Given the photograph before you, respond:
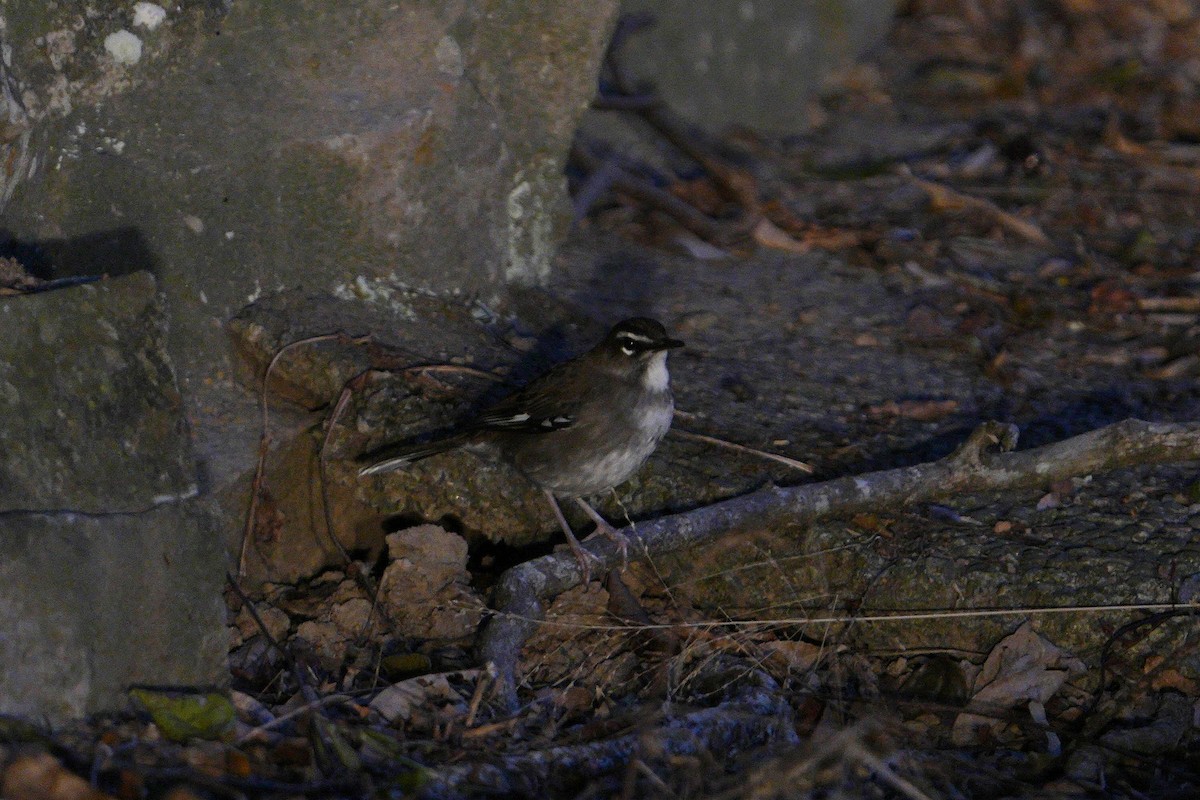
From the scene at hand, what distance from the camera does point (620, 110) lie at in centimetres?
1057

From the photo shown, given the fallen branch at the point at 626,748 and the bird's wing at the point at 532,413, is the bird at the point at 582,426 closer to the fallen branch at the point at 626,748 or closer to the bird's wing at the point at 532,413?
the bird's wing at the point at 532,413

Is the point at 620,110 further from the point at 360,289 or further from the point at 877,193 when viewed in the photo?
the point at 360,289

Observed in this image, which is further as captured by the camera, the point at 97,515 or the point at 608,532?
the point at 608,532

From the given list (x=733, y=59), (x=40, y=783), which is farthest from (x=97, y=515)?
(x=733, y=59)

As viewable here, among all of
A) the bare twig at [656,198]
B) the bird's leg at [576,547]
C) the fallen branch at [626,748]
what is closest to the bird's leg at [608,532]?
the bird's leg at [576,547]

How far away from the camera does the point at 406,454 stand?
587 cm

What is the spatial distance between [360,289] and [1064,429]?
364cm

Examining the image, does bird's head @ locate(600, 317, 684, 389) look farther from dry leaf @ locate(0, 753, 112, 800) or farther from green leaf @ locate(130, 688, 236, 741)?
dry leaf @ locate(0, 753, 112, 800)

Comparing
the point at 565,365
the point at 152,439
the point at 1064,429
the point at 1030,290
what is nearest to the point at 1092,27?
the point at 1030,290

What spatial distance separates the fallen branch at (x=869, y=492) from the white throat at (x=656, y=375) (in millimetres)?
606

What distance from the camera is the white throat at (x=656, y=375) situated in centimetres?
595

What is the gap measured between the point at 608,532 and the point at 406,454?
955 mm

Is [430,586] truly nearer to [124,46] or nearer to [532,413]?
[532,413]

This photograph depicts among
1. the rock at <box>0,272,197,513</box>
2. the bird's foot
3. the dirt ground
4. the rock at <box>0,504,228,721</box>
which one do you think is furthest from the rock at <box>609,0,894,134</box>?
the rock at <box>0,504,228,721</box>
